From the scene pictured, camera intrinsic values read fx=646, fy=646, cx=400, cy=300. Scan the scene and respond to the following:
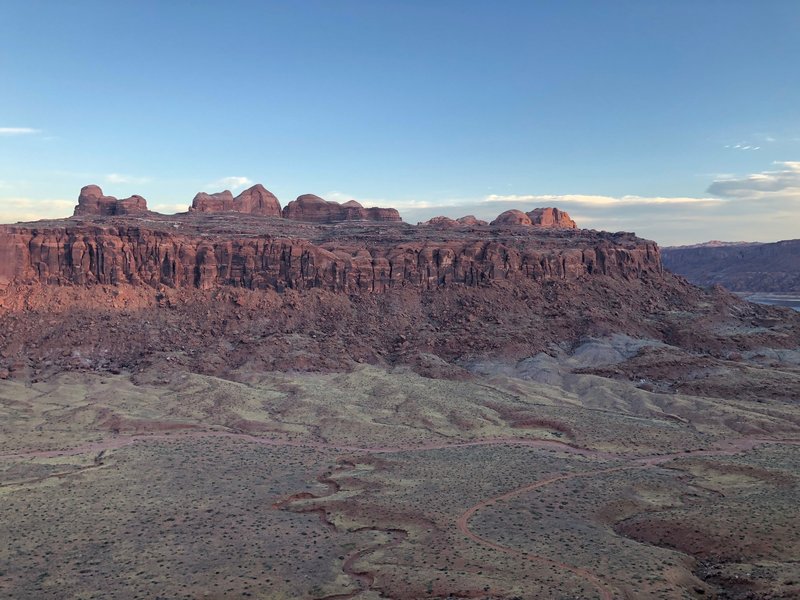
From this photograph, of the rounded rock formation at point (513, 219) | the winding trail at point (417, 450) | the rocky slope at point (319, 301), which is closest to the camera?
the winding trail at point (417, 450)

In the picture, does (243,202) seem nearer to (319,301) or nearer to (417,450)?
(319,301)

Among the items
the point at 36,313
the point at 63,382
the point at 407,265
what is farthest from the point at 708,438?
the point at 36,313

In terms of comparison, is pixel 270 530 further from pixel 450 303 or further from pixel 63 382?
pixel 450 303

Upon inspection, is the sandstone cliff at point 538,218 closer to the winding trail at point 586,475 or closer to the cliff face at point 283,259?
the cliff face at point 283,259

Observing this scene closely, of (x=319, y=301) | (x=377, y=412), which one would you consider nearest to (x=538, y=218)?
(x=319, y=301)

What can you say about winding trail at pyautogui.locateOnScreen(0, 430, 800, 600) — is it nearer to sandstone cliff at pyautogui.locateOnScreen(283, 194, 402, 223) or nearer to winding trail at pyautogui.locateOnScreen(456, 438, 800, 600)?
winding trail at pyautogui.locateOnScreen(456, 438, 800, 600)

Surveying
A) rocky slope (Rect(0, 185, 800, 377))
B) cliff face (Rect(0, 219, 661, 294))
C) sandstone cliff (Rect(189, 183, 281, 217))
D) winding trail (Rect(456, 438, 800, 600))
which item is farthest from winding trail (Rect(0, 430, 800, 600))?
sandstone cliff (Rect(189, 183, 281, 217))

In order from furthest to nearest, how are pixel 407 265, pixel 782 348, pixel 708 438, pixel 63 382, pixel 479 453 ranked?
pixel 407 265 → pixel 782 348 → pixel 63 382 → pixel 708 438 → pixel 479 453

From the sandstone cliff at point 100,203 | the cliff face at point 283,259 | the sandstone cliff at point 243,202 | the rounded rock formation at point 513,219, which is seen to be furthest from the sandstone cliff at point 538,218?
the sandstone cliff at point 100,203
